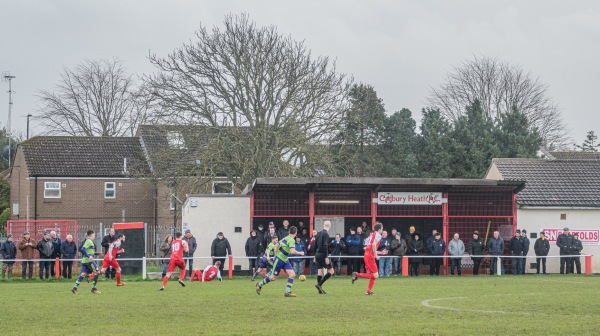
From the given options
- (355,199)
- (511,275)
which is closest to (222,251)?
(355,199)

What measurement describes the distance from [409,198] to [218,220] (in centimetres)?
728

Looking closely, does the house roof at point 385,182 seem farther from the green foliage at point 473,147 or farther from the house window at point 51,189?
the house window at point 51,189

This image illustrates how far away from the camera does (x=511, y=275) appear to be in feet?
123

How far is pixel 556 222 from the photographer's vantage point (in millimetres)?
41469

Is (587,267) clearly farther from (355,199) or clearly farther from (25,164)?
(25,164)

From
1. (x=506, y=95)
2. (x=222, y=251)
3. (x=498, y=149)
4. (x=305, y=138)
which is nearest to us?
(x=222, y=251)

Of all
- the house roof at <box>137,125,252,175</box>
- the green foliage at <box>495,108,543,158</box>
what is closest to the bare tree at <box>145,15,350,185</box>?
the house roof at <box>137,125,252,175</box>

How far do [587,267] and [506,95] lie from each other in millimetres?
44191

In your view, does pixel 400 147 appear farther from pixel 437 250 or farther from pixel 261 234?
pixel 261 234

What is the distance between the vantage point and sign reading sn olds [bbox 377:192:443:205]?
39.2m

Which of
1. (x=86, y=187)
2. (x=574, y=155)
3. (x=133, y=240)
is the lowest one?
(x=133, y=240)

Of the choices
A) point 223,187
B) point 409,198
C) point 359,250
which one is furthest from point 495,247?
point 223,187

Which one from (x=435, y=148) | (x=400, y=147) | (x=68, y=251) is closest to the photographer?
(x=68, y=251)

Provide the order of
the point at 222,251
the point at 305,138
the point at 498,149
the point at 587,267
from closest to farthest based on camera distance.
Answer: the point at 222,251 → the point at 587,267 → the point at 305,138 → the point at 498,149
